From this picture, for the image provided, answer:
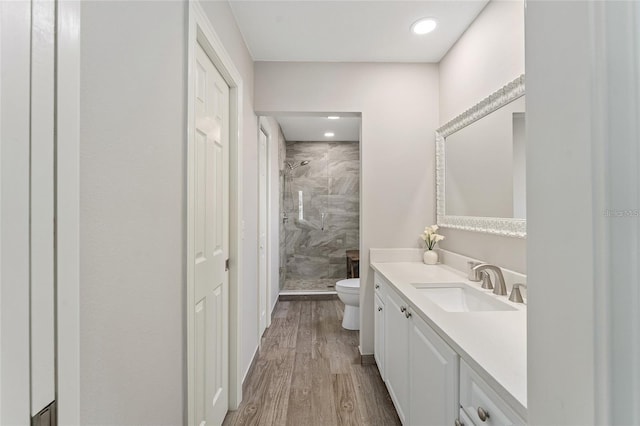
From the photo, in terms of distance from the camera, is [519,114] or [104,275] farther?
[519,114]

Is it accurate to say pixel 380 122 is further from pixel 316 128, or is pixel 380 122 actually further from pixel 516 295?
pixel 316 128

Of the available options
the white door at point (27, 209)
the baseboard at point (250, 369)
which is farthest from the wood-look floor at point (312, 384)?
the white door at point (27, 209)

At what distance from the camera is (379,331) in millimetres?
2131

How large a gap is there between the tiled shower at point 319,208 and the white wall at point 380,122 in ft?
8.03

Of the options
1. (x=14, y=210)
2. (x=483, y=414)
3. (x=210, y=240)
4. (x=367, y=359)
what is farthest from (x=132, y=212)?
(x=367, y=359)

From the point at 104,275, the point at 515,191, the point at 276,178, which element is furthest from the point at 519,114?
the point at 276,178

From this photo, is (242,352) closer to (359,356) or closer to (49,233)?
(359,356)

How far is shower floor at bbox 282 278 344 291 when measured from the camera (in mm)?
4475

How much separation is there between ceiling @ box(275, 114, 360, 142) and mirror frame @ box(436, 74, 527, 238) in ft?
4.84

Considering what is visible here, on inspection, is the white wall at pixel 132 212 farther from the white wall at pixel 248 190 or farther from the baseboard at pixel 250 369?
the baseboard at pixel 250 369

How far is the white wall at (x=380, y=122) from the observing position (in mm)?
2410

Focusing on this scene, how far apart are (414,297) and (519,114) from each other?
1080 millimetres

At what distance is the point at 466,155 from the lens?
2021 millimetres

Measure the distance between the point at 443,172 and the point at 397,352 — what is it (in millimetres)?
1436
